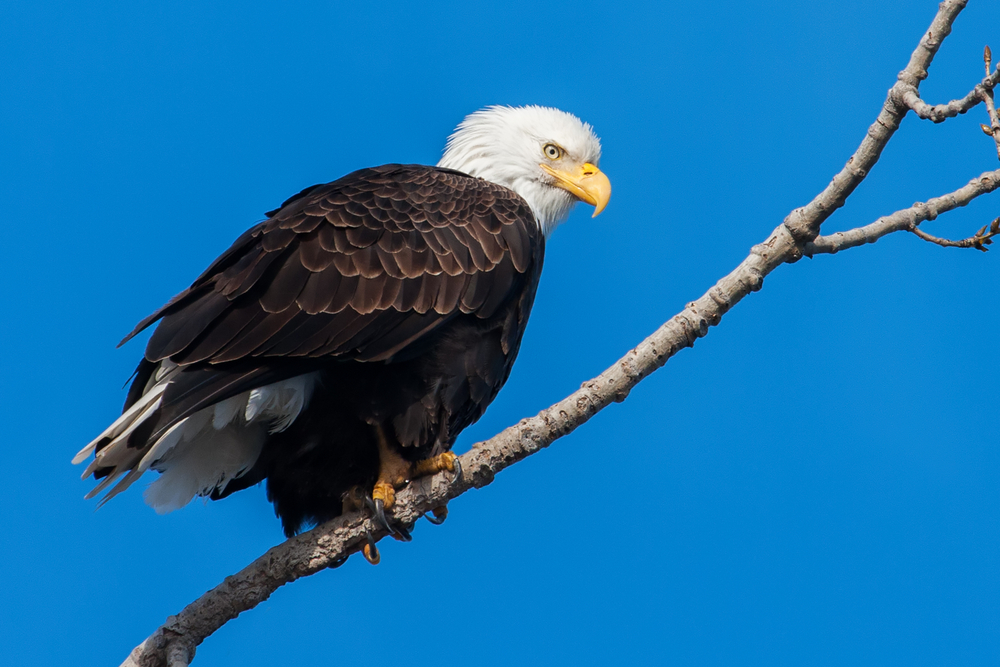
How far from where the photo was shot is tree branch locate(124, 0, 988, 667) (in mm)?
4230

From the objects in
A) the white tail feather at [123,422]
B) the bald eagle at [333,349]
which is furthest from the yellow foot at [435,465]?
the white tail feather at [123,422]

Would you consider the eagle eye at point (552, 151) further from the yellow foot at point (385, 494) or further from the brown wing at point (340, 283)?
the yellow foot at point (385, 494)

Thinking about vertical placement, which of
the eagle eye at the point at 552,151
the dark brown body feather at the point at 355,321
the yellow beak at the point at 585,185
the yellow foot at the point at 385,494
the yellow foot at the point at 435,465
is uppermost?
the eagle eye at the point at 552,151

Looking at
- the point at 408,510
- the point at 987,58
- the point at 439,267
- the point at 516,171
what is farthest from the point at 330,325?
the point at 987,58

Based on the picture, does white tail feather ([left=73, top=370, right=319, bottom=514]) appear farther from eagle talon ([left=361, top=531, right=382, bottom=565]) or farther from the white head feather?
the white head feather

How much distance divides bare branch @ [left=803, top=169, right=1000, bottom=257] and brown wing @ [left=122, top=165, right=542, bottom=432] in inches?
57.0

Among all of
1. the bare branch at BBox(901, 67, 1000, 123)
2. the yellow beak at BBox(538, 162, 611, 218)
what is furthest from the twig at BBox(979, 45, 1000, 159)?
the yellow beak at BBox(538, 162, 611, 218)

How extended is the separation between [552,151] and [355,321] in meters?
2.00

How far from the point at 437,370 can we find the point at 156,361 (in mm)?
1230

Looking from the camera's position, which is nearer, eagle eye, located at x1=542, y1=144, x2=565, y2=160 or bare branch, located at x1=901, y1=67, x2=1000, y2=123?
bare branch, located at x1=901, y1=67, x2=1000, y2=123

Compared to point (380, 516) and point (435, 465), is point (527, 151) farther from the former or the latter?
point (380, 516)

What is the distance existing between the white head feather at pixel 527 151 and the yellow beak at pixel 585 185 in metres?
0.04

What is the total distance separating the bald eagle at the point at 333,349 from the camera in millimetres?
4395

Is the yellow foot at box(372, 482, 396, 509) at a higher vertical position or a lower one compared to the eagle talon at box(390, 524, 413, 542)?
higher
